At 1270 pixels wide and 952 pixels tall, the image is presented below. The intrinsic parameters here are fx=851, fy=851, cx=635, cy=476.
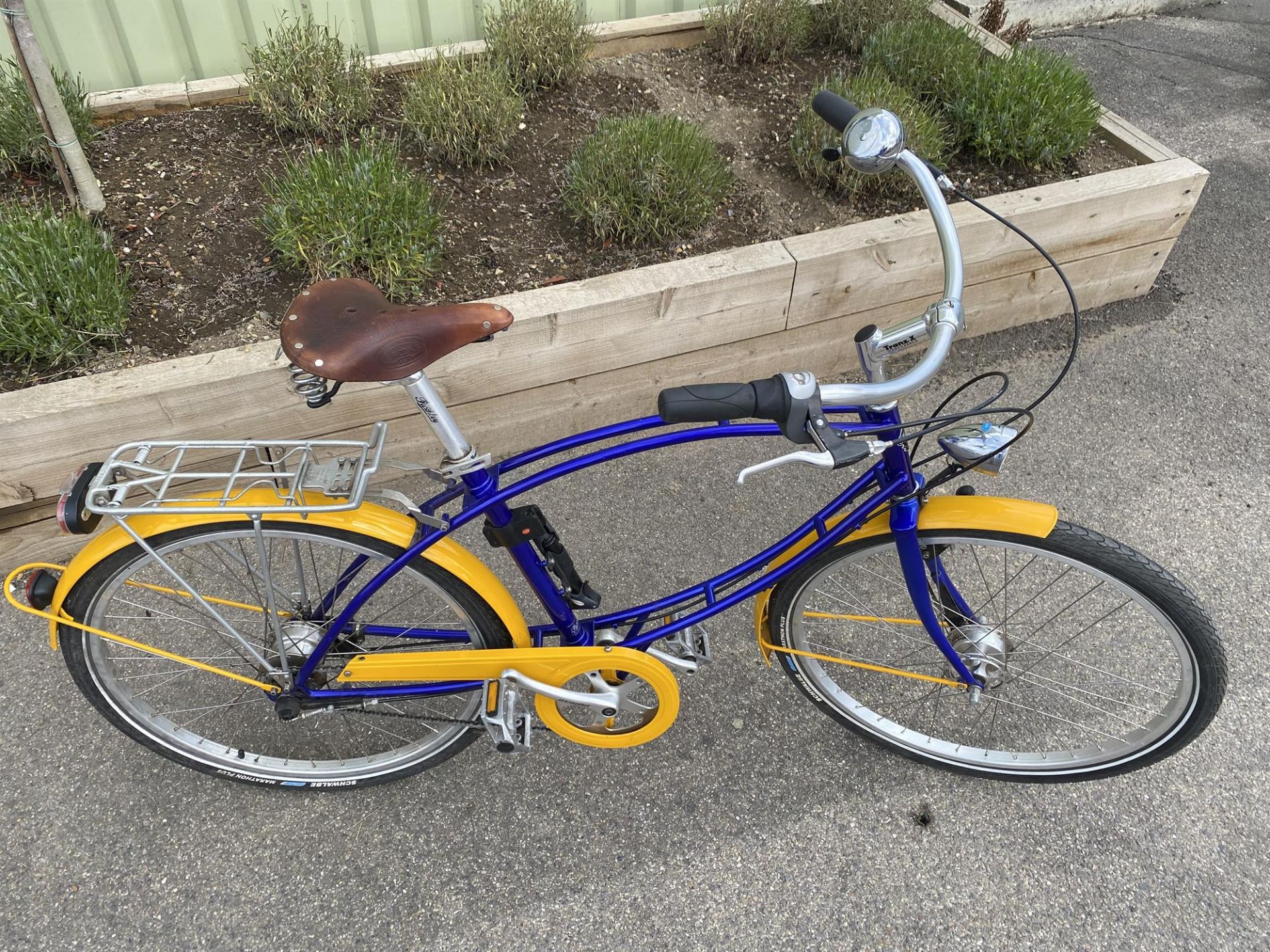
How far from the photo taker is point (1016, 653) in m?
2.53

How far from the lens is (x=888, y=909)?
205 cm

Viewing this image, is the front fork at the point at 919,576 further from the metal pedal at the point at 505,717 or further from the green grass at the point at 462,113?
the green grass at the point at 462,113

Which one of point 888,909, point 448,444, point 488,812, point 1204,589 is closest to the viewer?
point 448,444

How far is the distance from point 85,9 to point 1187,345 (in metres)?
4.67

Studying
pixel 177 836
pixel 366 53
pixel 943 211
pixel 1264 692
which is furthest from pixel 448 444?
pixel 366 53

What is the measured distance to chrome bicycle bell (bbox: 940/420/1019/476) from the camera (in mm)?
1571

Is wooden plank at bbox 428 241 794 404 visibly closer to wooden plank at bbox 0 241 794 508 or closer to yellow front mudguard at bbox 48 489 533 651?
wooden plank at bbox 0 241 794 508

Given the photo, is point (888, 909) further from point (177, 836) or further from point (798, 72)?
point (798, 72)

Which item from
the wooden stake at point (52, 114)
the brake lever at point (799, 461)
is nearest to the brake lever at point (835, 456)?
the brake lever at point (799, 461)

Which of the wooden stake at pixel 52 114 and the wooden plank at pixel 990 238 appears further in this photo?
the wooden plank at pixel 990 238

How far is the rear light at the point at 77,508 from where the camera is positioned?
1.55 metres

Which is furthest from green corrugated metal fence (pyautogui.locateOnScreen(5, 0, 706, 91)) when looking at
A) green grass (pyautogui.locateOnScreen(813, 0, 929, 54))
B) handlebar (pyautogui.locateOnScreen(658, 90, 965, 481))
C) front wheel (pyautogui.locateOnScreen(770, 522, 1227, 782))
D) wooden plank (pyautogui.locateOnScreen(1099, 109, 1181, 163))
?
front wheel (pyautogui.locateOnScreen(770, 522, 1227, 782))

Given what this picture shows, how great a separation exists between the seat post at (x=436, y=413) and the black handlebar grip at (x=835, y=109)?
36.8 inches

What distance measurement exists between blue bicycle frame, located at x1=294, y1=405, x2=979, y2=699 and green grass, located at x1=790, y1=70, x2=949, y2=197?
1754 mm
